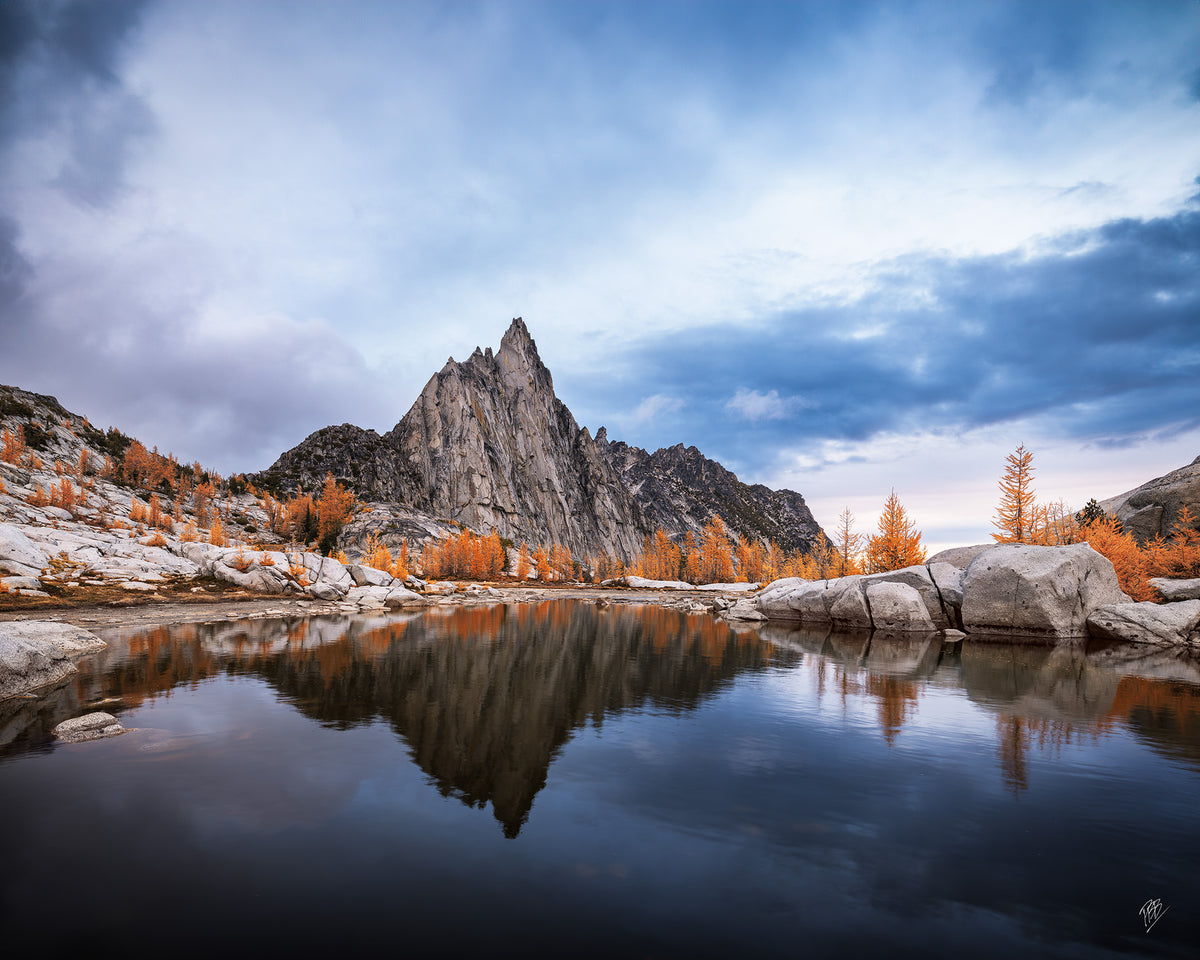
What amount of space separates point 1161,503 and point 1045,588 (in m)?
42.3

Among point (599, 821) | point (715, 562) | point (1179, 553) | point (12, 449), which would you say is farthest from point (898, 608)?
point (12, 449)

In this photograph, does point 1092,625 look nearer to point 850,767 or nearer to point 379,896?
point 850,767

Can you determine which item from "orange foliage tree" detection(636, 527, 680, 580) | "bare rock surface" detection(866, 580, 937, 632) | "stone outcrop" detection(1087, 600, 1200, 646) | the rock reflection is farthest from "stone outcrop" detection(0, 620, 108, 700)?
"orange foliage tree" detection(636, 527, 680, 580)

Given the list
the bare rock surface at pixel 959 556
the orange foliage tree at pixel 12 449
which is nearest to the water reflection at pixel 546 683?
the bare rock surface at pixel 959 556

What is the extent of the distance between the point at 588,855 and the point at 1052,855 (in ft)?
26.8

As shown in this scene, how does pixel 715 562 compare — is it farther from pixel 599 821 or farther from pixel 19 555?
pixel 599 821

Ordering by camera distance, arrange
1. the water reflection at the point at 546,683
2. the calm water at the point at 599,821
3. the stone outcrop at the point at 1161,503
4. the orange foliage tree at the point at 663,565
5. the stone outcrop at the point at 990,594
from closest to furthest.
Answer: the calm water at the point at 599,821, the water reflection at the point at 546,683, the stone outcrop at the point at 990,594, the stone outcrop at the point at 1161,503, the orange foliage tree at the point at 663,565

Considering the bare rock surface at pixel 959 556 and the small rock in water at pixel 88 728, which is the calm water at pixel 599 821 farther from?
the bare rock surface at pixel 959 556

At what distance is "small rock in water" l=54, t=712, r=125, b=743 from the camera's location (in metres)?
14.8

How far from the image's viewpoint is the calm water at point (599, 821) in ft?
24.6

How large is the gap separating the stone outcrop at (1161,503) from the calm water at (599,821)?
5575cm

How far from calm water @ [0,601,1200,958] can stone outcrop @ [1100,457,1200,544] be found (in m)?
55.7

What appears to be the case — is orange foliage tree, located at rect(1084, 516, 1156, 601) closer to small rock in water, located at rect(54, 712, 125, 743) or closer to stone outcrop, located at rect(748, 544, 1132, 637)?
stone outcrop, located at rect(748, 544, 1132, 637)

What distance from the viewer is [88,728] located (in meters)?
15.2
